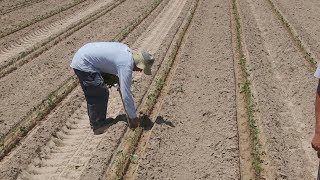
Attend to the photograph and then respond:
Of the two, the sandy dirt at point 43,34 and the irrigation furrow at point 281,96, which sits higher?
the irrigation furrow at point 281,96

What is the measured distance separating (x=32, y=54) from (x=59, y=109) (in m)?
4.21

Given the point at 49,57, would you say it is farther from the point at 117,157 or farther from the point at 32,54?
the point at 117,157

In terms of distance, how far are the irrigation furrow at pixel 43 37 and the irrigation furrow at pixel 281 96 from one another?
546cm

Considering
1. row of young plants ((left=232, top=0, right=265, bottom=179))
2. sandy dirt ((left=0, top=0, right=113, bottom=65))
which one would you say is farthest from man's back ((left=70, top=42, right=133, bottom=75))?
sandy dirt ((left=0, top=0, right=113, bottom=65))

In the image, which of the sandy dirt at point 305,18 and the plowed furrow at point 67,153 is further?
the sandy dirt at point 305,18

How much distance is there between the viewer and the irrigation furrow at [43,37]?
11.1m

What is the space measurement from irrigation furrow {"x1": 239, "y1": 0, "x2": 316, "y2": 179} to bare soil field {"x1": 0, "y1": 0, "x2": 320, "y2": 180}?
0.8 inches

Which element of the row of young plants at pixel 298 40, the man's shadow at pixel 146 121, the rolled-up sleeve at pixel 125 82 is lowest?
the row of young plants at pixel 298 40

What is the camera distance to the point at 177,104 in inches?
306

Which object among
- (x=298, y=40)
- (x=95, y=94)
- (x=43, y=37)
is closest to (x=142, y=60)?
(x=95, y=94)

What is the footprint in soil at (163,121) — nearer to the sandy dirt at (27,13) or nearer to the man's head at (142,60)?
the man's head at (142,60)

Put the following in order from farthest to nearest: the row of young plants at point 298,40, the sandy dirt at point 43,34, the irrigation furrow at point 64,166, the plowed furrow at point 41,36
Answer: the sandy dirt at point 43,34 < the plowed furrow at point 41,36 < the row of young plants at point 298,40 < the irrigation furrow at point 64,166

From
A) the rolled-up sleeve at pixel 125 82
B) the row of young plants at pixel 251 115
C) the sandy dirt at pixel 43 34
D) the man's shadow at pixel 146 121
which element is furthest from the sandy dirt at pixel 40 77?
the row of young plants at pixel 251 115

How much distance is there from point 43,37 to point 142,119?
7.71 metres
